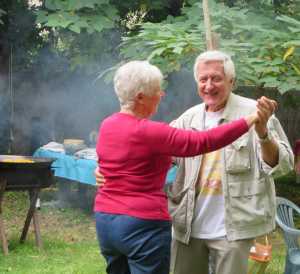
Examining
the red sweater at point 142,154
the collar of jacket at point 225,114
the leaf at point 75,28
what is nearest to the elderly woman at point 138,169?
the red sweater at point 142,154

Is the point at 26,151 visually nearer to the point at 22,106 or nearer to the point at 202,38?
the point at 22,106

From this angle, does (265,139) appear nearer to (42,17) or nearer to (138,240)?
(138,240)

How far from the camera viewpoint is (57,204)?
28.4 ft

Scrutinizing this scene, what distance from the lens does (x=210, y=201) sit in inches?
108

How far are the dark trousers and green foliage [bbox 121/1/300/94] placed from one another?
10.1ft

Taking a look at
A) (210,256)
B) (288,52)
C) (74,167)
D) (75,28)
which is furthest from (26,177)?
(210,256)

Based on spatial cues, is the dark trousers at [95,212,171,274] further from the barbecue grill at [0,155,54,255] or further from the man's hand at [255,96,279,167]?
the barbecue grill at [0,155,54,255]

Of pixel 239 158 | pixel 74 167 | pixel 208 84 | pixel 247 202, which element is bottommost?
pixel 74 167

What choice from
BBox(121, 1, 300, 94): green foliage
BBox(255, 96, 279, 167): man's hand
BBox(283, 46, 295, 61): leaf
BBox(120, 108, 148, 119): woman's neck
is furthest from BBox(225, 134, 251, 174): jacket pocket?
BBox(283, 46, 295, 61): leaf

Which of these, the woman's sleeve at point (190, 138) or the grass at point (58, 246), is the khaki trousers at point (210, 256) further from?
the grass at point (58, 246)

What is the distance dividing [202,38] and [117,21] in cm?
245

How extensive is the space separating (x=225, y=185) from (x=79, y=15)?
5.33m

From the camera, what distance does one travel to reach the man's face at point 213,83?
2674 mm

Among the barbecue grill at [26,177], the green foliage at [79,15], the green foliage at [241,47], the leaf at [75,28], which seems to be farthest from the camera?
the green foliage at [79,15]
